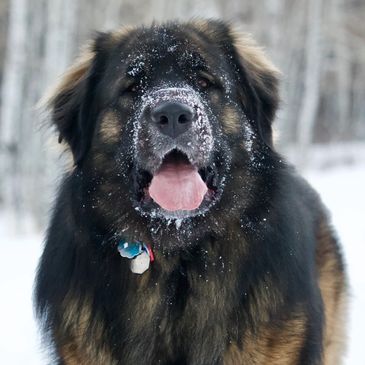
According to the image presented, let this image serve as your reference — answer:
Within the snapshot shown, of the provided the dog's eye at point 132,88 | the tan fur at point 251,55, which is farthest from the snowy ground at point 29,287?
the tan fur at point 251,55

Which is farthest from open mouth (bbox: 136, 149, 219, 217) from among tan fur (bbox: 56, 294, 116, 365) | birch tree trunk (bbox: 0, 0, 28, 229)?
birch tree trunk (bbox: 0, 0, 28, 229)

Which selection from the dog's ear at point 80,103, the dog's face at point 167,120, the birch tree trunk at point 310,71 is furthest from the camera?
the birch tree trunk at point 310,71

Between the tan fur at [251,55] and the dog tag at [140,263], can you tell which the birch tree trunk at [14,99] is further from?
the dog tag at [140,263]

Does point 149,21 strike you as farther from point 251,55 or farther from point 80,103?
point 80,103

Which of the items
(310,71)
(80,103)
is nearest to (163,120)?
(80,103)

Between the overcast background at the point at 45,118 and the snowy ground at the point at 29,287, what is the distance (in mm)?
11

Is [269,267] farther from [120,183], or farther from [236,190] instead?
[120,183]

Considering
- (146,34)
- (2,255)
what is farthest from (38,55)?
(146,34)

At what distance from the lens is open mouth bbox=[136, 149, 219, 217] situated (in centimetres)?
352

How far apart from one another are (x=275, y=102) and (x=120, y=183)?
105 centimetres

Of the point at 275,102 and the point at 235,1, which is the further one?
the point at 235,1

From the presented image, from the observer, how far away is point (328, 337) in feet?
15.4

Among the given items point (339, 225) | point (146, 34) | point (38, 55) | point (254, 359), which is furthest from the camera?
point (38, 55)

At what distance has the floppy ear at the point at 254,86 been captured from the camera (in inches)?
157
